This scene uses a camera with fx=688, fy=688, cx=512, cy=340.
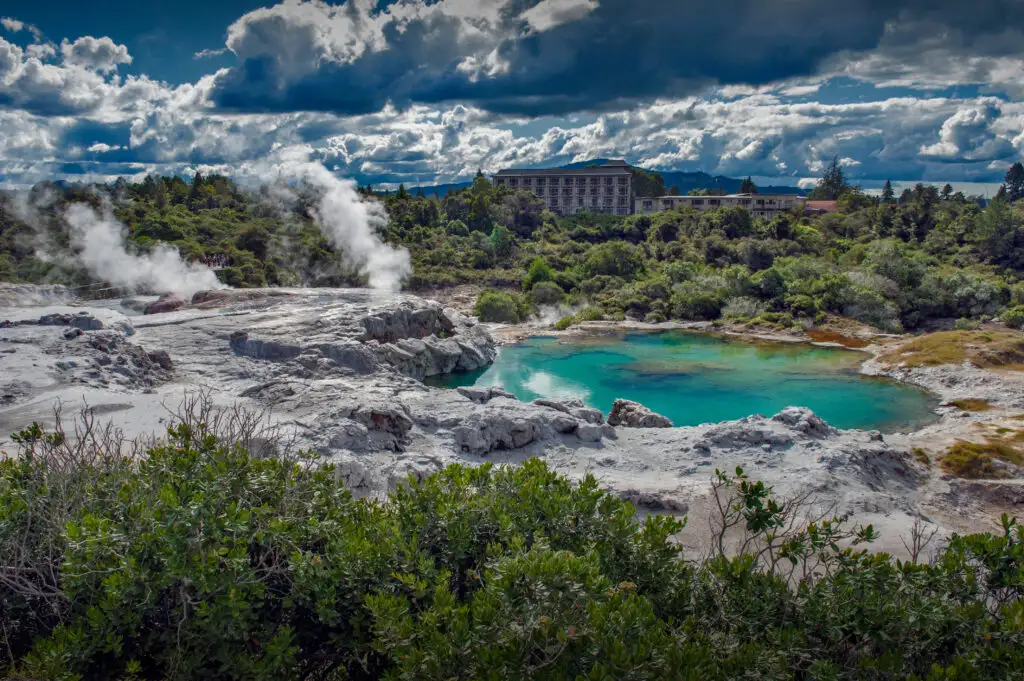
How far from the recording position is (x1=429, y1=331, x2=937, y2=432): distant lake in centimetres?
2323

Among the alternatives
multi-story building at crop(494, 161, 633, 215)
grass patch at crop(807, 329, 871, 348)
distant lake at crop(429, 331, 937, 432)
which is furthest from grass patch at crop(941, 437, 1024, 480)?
multi-story building at crop(494, 161, 633, 215)

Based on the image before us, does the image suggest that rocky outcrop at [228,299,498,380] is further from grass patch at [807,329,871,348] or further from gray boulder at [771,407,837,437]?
grass patch at [807,329,871,348]

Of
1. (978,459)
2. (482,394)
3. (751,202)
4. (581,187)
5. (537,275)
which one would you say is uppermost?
(581,187)

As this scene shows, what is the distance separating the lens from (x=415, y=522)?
6094mm

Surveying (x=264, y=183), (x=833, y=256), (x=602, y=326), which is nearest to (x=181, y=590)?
(x=602, y=326)

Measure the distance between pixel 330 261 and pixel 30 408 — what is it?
103 feet

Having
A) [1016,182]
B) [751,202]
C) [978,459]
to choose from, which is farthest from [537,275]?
[1016,182]

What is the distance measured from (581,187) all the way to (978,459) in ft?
225

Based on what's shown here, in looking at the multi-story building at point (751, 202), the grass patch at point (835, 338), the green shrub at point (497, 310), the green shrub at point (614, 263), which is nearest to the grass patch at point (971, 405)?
the grass patch at point (835, 338)

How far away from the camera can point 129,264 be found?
3422cm

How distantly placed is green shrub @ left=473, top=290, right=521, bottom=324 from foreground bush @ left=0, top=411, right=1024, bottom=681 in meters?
33.4

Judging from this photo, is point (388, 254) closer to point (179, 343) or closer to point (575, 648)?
point (179, 343)

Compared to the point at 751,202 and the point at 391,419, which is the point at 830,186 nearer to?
the point at 751,202

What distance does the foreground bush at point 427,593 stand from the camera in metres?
4.59
